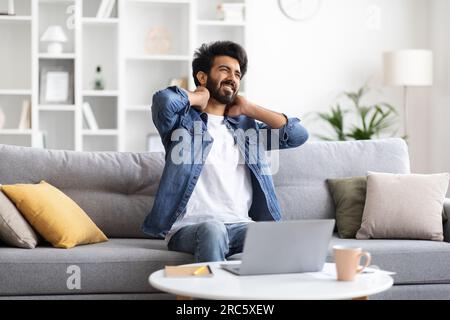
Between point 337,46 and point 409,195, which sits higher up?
point 337,46

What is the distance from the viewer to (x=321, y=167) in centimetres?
349

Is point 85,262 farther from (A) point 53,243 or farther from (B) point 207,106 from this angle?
(B) point 207,106

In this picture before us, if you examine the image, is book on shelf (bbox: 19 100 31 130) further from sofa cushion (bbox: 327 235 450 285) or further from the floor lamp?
sofa cushion (bbox: 327 235 450 285)

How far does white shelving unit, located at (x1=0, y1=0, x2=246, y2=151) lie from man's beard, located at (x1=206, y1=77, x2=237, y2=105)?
236 centimetres

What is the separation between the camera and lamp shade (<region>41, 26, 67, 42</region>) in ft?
17.6

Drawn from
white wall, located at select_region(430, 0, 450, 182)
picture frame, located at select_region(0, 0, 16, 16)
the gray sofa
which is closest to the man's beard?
Result: the gray sofa

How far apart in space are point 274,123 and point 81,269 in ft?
3.27

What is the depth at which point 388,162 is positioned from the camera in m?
3.53

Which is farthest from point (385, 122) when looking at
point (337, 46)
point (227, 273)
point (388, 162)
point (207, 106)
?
point (227, 273)

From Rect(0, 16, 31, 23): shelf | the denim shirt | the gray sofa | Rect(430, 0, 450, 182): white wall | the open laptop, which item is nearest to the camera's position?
the open laptop

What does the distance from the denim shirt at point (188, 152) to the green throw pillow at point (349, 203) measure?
0.34 m

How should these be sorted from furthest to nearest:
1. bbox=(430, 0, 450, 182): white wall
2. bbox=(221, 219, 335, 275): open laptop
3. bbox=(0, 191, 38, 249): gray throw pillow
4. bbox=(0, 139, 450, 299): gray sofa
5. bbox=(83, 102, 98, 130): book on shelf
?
bbox=(430, 0, 450, 182): white wall < bbox=(83, 102, 98, 130): book on shelf < bbox=(0, 191, 38, 249): gray throw pillow < bbox=(0, 139, 450, 299): gray sofa < bbox=(221, 219, 335, 275): open laptop

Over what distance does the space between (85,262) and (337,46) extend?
357 cm

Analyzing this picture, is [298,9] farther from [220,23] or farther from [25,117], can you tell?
[25,117]
